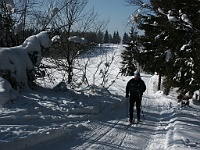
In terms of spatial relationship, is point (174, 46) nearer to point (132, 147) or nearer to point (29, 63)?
point (29, 63)

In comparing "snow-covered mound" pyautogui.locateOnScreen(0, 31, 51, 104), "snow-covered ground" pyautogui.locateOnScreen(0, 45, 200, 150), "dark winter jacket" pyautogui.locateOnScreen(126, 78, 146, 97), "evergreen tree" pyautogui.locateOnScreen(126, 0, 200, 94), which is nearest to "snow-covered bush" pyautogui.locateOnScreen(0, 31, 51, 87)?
"snow-covered mound" pyautogui.locateOnScreen(0, 31, 51, 104)

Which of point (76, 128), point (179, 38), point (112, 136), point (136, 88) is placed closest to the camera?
point (112, 136)

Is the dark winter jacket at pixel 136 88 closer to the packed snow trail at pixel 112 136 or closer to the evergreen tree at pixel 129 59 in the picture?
the packed snow trail at pixel 112 136

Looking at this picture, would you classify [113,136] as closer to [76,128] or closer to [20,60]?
[76,128]

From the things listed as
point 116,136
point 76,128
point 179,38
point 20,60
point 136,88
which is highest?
point 179,38

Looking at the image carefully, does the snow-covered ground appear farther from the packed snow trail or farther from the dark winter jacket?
the dark winter jacket

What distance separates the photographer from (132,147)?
282 inches

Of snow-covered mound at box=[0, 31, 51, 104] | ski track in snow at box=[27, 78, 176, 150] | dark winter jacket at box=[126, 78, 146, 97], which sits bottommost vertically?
ski track in snow at box=[27, 78, 176, 150]

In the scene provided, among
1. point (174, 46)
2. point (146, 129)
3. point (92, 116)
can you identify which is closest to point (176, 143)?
point (146, 129)

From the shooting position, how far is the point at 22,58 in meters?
12.1

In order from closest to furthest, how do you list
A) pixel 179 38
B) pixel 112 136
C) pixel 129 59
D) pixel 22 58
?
1. pixel 112 136
2. pixel 22 58
3. pixel 179 38
4. pixel 129 59

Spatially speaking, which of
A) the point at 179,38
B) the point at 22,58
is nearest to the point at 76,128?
the point at 22,58

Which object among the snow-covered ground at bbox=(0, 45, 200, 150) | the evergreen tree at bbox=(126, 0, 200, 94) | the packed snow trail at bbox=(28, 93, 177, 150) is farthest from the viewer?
the evergreen tree at bbox=(126, 0, 200, 94)

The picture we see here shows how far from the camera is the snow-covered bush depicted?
36.6ft
